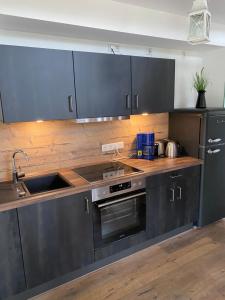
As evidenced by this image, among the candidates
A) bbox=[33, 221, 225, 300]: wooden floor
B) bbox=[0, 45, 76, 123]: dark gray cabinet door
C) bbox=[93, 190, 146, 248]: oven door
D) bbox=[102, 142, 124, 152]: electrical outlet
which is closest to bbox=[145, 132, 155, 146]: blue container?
bbox=[102, 142, 124, 152]: electrical outlet

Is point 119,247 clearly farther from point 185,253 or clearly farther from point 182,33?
point 182,33

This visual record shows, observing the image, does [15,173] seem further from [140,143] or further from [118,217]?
[140,143]

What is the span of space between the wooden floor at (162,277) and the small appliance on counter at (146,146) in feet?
3.49

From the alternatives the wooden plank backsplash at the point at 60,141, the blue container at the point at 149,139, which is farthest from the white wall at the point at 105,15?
the blue container at the point at 149,139

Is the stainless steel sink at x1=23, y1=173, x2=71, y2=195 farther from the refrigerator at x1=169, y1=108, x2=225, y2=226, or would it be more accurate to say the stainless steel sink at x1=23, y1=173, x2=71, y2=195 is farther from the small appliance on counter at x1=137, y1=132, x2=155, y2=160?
the refrigerator at x1=169, y1=108, x2=225, y2=226

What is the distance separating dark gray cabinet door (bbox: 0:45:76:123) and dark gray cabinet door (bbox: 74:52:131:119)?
0.09m

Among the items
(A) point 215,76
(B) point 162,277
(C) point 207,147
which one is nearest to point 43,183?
(B) point 162,277

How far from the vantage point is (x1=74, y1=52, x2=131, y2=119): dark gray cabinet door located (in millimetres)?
2043

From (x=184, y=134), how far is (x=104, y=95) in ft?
4.05

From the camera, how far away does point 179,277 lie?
6.85ft

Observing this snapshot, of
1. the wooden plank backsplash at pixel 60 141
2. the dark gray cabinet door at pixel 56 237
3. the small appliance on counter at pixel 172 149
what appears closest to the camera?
the dark gray cabinet door at pixel 56 237

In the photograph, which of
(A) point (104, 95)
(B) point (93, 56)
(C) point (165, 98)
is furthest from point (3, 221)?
(C) point (165, 98)

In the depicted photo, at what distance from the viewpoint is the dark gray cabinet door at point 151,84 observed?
2.35 meters

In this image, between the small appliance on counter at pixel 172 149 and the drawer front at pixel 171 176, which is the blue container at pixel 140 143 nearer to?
the small appliance on counter at pixel 172 149
